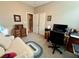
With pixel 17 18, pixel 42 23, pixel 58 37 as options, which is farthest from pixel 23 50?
pixel 42 23

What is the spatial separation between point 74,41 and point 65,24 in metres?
1.56

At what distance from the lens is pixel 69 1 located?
3.79 metres

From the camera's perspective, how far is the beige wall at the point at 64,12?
3642 mm

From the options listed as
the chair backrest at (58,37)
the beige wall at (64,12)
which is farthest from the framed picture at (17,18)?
the chair backrest at (58,37)

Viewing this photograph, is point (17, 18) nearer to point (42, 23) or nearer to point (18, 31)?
point (18, 31)

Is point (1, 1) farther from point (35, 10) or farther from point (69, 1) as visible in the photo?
point (69, 1)

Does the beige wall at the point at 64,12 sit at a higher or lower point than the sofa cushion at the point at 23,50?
higher

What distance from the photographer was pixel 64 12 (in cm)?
411

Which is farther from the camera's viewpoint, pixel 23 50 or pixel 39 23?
pixel 39 23

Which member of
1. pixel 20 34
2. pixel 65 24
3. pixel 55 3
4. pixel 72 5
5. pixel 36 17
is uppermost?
pixel 55 3

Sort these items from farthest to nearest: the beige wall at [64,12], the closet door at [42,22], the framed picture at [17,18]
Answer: the closet door at [42,22] < the framed picture at [17,18] < the beige wall at [64,12]

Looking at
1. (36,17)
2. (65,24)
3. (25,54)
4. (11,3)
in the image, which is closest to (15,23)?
(11,3)

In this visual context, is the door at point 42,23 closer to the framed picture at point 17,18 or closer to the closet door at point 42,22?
the closet door at point 42,22

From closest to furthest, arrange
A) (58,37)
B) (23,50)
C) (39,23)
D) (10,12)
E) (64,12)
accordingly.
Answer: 1. (23,50)
2. (58,37)
3. (64,12)
4. (10,12)
5. (39,23)
